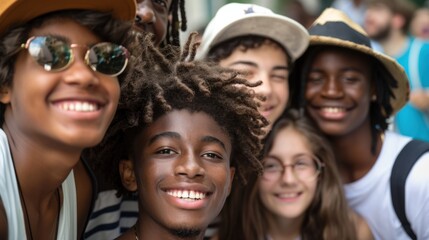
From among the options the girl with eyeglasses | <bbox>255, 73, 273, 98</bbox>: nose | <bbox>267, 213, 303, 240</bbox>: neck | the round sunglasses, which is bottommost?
<bbox>267, 213, 303, 240</bbox>: neck

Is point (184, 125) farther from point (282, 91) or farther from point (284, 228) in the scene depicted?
point (284, 228)

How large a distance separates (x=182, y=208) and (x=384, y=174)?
168 centimetres

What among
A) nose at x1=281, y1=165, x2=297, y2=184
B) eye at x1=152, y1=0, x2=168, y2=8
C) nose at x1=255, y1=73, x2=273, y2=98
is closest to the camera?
eye at x1=152, y1=0, x2=168, y2=8

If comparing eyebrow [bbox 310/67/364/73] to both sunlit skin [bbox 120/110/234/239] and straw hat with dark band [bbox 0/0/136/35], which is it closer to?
sunlit skin [bbox 120/110/234/239]

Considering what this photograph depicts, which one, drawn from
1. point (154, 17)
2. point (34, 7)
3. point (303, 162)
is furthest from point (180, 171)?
point (303, 162)

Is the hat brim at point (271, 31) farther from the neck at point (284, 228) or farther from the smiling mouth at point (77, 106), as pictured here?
the smiling mouth at point (77, 106)

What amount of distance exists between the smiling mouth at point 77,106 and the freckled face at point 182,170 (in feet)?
1.83

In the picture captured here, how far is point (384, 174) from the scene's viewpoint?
4316 millimetres

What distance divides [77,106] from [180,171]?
2.09 ft

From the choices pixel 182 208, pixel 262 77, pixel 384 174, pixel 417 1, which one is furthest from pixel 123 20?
pixel 417 1

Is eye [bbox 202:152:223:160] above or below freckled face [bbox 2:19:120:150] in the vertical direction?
below

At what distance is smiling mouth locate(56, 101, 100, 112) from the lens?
8.62 feet

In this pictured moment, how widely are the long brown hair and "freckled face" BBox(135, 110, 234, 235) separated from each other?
3.24 feet

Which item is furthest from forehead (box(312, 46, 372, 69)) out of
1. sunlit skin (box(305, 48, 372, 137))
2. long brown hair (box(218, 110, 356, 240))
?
long brown hair (box(218, 110, 356, 240))
